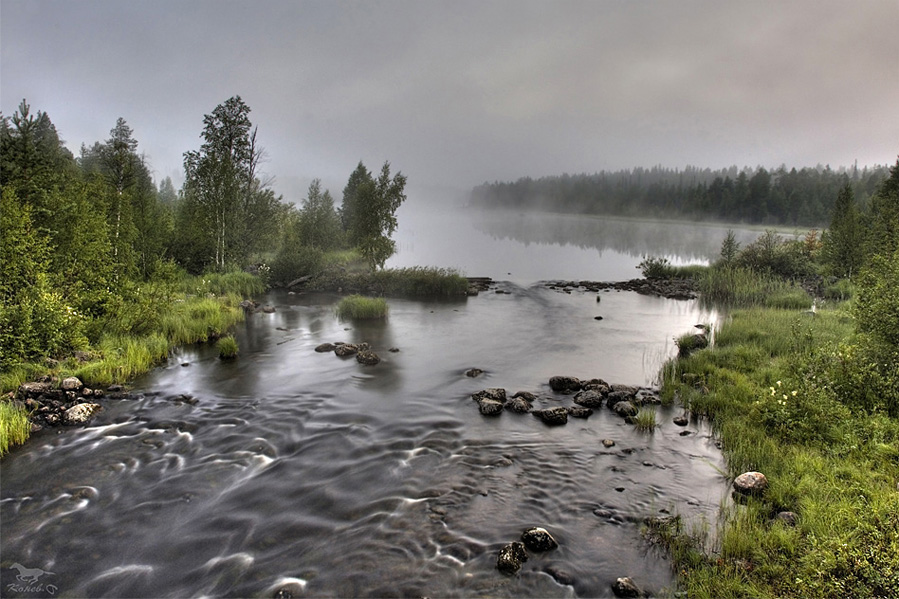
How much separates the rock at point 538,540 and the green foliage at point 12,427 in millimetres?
11773

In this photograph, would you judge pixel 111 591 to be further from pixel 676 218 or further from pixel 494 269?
pixel 676 218

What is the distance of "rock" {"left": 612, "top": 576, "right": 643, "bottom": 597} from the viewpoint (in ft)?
22.6

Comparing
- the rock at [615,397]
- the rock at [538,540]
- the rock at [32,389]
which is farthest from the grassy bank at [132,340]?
the rock at [615,397]

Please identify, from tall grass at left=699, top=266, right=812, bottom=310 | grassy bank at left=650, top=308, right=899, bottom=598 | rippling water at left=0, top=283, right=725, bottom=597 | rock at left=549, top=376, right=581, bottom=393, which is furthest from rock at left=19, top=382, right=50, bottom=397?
tall grass at left=699, top=266, right=812, bottom=310

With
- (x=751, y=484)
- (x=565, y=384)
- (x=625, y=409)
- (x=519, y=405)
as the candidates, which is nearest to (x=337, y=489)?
(x=519, y=405)

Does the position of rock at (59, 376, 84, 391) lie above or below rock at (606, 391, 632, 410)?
above

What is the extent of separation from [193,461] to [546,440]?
8546 millimetres

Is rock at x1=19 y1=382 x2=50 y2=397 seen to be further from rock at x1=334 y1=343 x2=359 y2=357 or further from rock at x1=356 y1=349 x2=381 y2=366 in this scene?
rock at x1=356 y1=349 x2=381 y2=366

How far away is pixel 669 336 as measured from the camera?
24797 millimetres

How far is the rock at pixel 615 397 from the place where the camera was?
1459cm

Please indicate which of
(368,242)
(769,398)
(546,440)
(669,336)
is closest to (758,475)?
(769,398)

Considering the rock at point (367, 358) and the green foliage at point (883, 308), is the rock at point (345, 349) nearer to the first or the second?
the rock at point (367, 358)

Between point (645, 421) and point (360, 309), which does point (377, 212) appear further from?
point (645, 421)

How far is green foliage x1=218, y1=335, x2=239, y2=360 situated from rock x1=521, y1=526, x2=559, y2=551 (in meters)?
15.5
